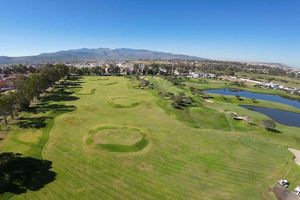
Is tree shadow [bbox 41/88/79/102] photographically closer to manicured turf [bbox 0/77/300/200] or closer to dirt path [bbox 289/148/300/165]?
manicured turf [bbox 0/77/300/200]

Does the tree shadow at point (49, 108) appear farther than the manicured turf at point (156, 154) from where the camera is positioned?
Yes

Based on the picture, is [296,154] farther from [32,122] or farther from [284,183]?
[32,122]

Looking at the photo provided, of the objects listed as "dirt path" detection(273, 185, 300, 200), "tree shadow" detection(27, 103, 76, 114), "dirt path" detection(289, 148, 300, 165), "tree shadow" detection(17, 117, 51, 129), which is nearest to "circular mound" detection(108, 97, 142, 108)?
"tree shadow" detection(27, 103, 76, 114)

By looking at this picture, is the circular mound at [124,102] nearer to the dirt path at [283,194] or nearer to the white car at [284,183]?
the white car at [284,183]

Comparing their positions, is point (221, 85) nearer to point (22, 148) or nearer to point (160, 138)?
point (160, 138)

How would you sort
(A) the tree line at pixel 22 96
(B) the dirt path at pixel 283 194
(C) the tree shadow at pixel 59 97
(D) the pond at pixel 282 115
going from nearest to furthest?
1. (B) the dirt path at pixel 283 194
2. (A) the tree line at pixel 22 96
3. (D) the pond at pixel 282 115
4. (C) the tree shadow at pixel 59 97

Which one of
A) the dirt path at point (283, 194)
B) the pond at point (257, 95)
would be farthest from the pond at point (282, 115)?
the dirt path at point (283, 194)
